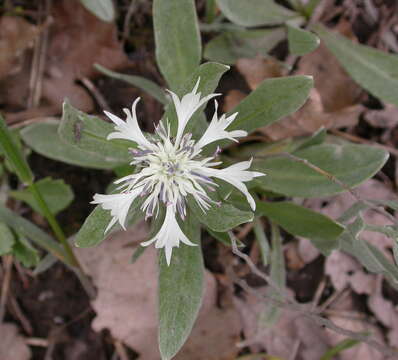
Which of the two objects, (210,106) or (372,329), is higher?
(210,106)

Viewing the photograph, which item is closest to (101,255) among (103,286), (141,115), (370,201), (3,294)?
(103,286)

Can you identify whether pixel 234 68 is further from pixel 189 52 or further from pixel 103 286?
pixel 103 286

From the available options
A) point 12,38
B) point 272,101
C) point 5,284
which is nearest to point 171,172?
point 272,101

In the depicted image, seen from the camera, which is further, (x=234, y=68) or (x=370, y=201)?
(x=234, y=68)

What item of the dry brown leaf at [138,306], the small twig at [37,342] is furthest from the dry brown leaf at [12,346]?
the dry brown leaf at [138,306]

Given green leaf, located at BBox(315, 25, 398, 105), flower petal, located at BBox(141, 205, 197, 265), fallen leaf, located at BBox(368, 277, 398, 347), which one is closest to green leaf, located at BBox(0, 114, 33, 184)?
flower petal, located at BBox(141, 205, 197, 265)

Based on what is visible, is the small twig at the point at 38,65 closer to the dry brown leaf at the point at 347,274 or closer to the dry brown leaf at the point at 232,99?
the dry brown leaf at the point at 232,99
